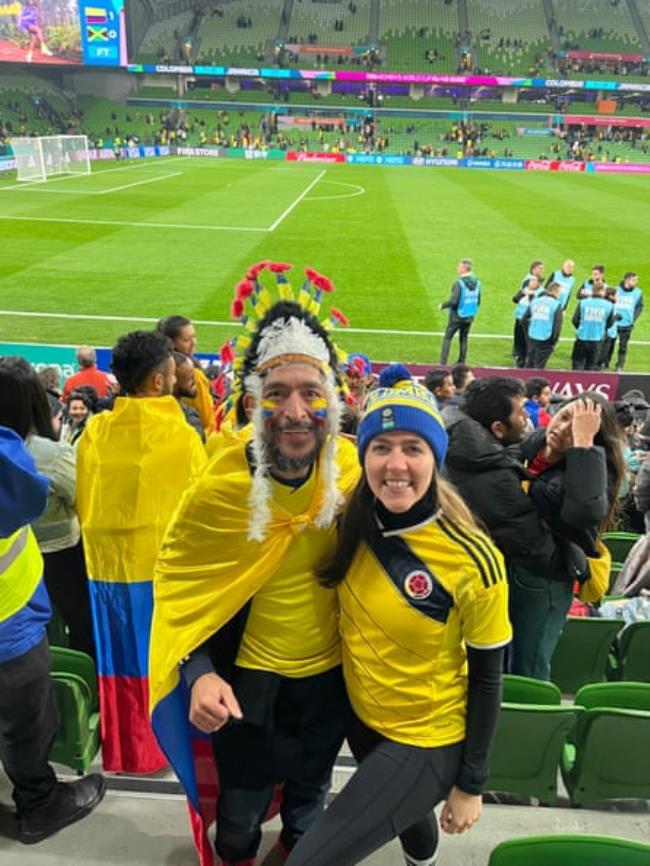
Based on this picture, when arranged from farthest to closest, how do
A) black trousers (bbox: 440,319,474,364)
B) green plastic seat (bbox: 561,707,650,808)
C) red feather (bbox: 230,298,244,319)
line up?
black trousers (bbox: 440,319,474,364), green plastic seat (bbox: 561,707,650,808), red feather (bbox: 230,298,244,319)

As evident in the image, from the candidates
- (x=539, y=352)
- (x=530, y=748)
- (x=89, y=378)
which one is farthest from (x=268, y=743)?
(x=539, y=352)

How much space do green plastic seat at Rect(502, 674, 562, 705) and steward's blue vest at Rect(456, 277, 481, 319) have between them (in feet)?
28.5

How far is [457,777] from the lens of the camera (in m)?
2.11

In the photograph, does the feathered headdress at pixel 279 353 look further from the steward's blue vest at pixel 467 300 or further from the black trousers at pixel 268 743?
the steward's blue vest at pixel 467 300

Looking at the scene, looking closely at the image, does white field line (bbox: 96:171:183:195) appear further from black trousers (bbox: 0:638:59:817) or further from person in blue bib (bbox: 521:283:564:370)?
black trousers (bbox: 0:638:59:817)

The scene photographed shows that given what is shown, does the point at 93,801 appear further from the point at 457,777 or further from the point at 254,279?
the point at 254,279

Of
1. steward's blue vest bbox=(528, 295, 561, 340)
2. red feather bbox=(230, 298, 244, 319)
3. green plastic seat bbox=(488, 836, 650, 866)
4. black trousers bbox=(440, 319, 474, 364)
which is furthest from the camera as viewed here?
black trousers bbox=(440, 319, 474, 364)

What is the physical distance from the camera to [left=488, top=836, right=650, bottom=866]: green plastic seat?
6.39 feet

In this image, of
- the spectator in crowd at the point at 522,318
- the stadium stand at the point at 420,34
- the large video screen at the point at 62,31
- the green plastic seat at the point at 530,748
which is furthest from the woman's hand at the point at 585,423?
the stadium stand at the point at 420,34

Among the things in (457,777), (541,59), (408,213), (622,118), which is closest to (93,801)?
(457,777)

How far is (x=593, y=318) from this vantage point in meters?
10.8

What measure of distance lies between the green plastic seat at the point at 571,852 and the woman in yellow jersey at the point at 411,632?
148 millimetres

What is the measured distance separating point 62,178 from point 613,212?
23056 millimetres

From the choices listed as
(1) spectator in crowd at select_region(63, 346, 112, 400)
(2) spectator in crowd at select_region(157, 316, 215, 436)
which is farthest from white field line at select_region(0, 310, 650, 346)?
(2) spectator in crowd at select_region(157, 316, 215, 436)
